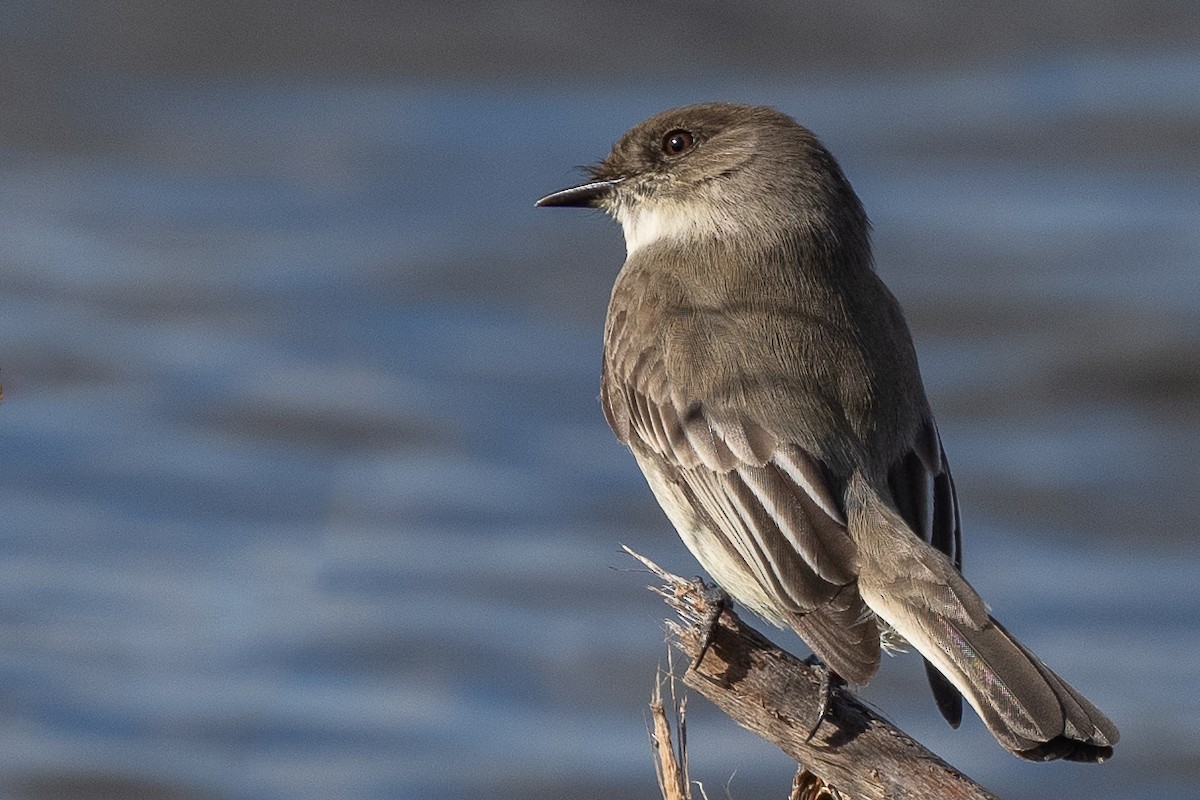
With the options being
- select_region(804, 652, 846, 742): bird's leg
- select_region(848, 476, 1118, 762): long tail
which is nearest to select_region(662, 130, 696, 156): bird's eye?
select_region(848, 476, 1118, 762): long tail

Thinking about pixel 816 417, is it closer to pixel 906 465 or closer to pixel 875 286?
pixel 906 465

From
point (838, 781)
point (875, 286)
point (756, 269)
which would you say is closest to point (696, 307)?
point (756, 269)

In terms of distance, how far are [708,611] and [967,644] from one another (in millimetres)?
860

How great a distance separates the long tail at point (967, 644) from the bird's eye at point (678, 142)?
7.50 feet

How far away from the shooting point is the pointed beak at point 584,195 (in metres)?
8.62

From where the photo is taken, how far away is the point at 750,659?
6.10 meters

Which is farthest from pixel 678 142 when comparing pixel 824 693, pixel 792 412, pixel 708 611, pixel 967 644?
pixel 824 693

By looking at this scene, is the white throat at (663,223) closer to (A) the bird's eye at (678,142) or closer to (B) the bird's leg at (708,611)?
(A) the bird's eye at (678,142)

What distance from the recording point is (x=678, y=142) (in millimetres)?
8469

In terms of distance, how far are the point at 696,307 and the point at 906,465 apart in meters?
1.09

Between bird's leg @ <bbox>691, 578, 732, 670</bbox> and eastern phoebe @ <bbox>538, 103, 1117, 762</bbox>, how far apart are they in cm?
20

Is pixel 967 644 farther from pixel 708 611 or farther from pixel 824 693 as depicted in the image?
pixel 708 611

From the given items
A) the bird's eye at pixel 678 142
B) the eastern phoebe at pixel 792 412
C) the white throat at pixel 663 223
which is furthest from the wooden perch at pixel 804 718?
the bird's eye at pixel 678 142

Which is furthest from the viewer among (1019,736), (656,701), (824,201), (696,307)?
(824,201)
